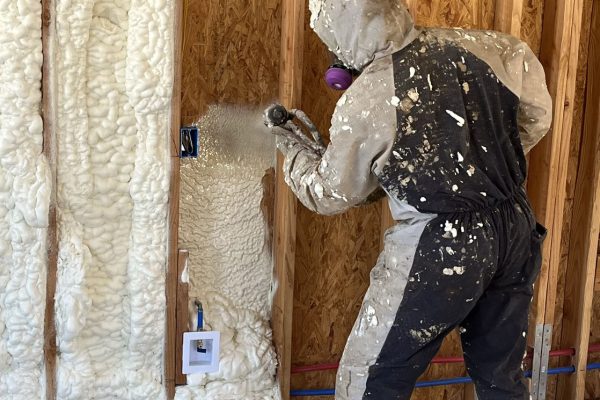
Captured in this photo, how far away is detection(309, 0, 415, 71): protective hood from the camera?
1.66 metres

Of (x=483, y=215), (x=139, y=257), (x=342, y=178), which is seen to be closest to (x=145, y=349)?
(x=139, y=257)

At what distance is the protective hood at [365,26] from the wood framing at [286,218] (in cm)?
41

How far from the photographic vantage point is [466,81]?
172 centimetres

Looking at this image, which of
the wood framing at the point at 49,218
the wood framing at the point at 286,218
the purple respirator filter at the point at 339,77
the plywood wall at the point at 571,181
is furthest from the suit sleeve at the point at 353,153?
the plywood wall at the point at 571,181

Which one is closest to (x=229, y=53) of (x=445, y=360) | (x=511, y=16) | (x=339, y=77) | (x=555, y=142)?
(x=339, y=77)

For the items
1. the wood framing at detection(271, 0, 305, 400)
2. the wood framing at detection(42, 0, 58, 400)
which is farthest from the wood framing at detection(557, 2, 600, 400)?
the wood framing at detection(42, 0, 58, 400)

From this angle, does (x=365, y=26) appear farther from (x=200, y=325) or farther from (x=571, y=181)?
(x=571, y=181)

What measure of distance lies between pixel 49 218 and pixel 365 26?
1.05 metres

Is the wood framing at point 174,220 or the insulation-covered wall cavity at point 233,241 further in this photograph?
the insulation-covered wall cavity at point 233,241

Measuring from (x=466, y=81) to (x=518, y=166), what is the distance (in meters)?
0.31

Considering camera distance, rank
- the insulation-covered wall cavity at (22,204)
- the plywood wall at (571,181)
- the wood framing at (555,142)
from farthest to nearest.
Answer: the plywood wall at (571,181) → the wood framing at (555,142) → the insulation-covered wall cavity at (22,204)

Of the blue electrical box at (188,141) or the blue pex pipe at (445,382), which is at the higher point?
the blue electrical box at (188,141)

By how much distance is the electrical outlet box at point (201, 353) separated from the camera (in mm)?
2148

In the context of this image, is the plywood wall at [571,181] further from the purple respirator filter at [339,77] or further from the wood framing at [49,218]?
the wood framing at [49,218]
